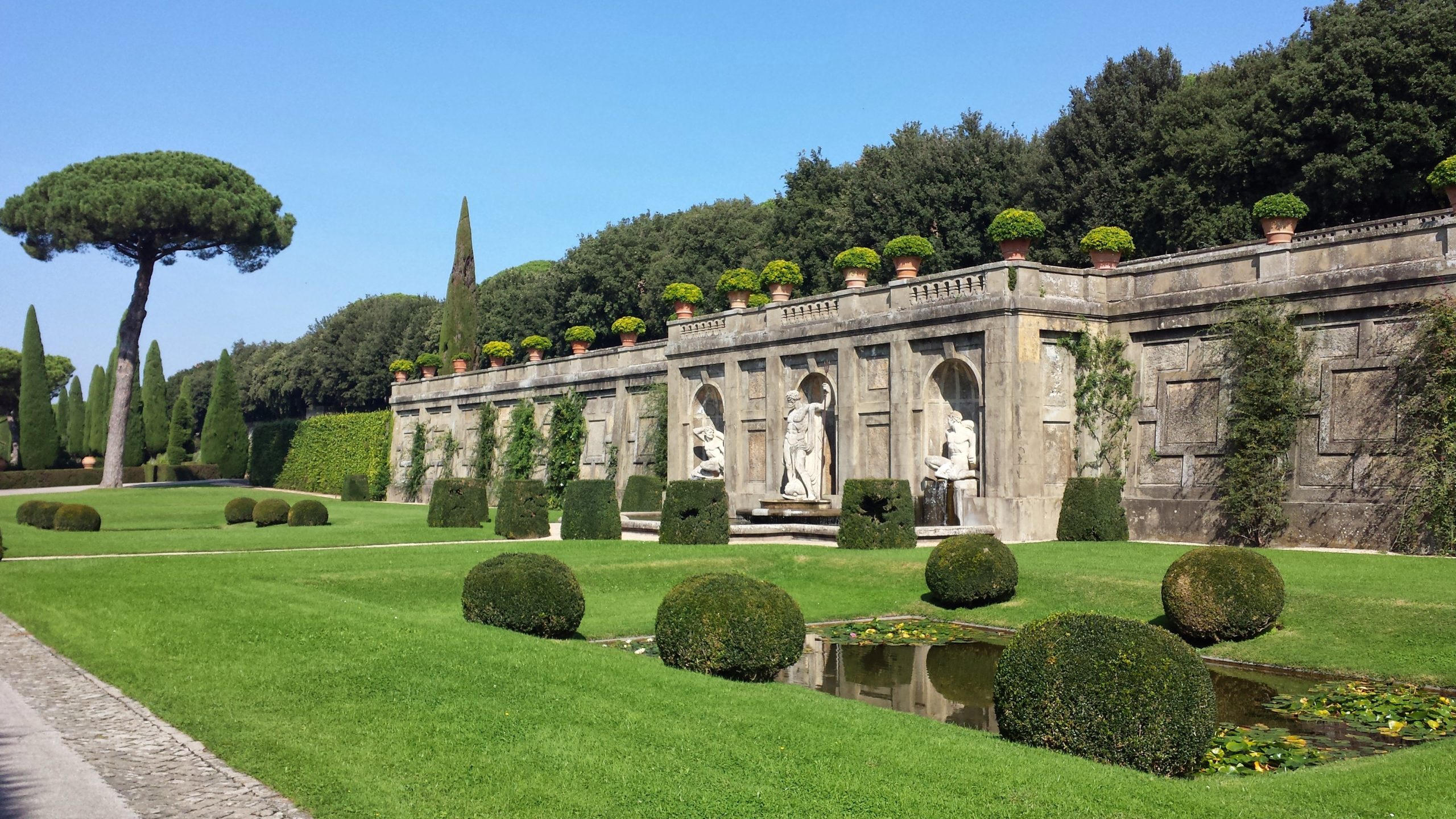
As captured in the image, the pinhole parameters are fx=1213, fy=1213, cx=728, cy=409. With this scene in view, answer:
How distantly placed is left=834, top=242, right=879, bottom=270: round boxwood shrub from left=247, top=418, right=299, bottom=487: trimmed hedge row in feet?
134

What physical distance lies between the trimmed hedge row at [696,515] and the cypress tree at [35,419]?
50.3 metres

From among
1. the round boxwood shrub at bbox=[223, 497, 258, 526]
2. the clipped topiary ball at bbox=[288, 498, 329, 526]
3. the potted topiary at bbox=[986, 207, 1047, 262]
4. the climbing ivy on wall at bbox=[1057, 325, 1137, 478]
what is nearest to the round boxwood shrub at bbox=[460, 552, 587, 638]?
the climbing ivy on wall at bbox=[1057, 325, 1137, 478]

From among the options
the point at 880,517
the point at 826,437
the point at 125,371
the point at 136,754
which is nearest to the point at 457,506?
the point at 826,437

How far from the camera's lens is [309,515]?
32.9 metres

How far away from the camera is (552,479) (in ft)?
139

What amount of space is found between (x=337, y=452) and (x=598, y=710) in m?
51.9

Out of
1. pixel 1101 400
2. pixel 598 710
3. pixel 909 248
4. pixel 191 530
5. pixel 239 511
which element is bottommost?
pixel 598 710

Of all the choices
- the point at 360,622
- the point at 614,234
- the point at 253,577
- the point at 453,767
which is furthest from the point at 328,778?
the point at 614,234

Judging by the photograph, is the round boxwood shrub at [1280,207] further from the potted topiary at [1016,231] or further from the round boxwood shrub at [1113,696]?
the round boxwood shrub at [1113,696]

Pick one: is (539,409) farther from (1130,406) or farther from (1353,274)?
(1353,274)

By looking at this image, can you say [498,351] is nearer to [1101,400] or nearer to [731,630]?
[1101,400]

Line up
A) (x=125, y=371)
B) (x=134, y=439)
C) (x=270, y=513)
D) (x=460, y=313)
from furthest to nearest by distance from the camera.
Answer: (x=134, y=439) < (x=460, y=313) < (x=125, y=371) < (x=270, y=513)

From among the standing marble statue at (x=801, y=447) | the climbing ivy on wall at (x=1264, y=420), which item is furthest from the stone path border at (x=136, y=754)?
the standing marble statue at (x=801, y=447)

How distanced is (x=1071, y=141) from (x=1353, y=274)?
20.6 metres
